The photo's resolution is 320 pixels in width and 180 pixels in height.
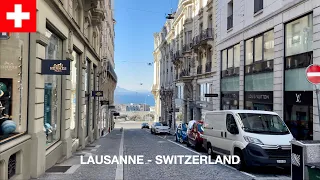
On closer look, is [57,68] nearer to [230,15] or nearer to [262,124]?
[262,124]

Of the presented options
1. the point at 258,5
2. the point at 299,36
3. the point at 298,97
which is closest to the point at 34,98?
the point at 298,97

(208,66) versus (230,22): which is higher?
(230,22)

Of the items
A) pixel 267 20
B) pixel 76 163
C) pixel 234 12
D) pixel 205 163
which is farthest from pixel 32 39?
pixel 234 12

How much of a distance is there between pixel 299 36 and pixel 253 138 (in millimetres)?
7089

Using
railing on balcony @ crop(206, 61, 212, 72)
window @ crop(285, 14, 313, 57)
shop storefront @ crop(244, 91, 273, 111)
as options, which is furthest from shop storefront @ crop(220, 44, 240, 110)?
window @ crop(285, 14, 313, 57)

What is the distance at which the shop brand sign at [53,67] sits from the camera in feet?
29.8

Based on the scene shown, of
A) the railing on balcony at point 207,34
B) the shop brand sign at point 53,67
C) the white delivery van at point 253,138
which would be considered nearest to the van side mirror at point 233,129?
the white delivery van at point 253,138

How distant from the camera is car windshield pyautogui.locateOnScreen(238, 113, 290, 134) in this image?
10.9 m

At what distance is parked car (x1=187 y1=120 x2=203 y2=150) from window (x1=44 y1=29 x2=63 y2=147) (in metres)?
7.08

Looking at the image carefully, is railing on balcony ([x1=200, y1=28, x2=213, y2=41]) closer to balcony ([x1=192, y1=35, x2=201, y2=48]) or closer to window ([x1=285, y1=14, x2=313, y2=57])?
balcony ([x1=192, y1=35, x2=201, y2=48])

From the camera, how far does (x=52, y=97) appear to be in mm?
11391

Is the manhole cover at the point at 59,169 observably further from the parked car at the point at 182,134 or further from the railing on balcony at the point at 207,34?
the railing on balcony at the point at 207,34

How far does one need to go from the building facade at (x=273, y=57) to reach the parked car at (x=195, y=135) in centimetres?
379

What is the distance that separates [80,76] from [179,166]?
26.4 feet
